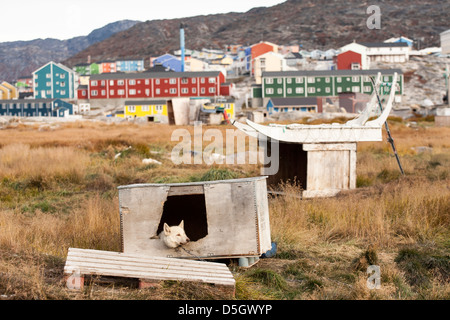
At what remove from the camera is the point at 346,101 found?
70062mm

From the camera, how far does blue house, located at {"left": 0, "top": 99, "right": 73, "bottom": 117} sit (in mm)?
80938

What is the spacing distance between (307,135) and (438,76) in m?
88.7

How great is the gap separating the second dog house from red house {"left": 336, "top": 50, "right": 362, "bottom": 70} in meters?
91.8

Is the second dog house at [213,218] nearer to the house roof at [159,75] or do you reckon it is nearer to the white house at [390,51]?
the house roof at [159,75]

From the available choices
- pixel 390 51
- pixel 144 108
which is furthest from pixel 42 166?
pixel 390 51

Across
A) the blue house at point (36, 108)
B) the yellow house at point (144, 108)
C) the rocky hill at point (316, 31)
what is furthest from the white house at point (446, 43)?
the rocky hill at point (316, 31)

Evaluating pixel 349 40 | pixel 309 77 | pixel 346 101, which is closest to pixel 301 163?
pixel 346 101

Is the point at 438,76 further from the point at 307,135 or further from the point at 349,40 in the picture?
the point at 307,135

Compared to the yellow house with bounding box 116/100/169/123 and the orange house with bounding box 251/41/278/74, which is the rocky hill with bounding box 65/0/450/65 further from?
the yellow house with bounding box 116/100/169/123

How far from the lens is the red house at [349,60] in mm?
94188

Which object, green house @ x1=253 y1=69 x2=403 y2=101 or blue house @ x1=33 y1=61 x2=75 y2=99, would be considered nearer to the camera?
green house @ x1=253 y1=69 x2=403 y2=101

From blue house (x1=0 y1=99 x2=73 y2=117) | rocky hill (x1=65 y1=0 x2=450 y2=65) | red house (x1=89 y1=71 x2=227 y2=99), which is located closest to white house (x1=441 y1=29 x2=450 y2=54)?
red house (x1=89 y1=71 x2=227 y2=99)

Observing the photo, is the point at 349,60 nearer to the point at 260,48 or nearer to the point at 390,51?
the point at 390,51

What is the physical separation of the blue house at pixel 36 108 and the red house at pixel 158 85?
5607 millimetres
